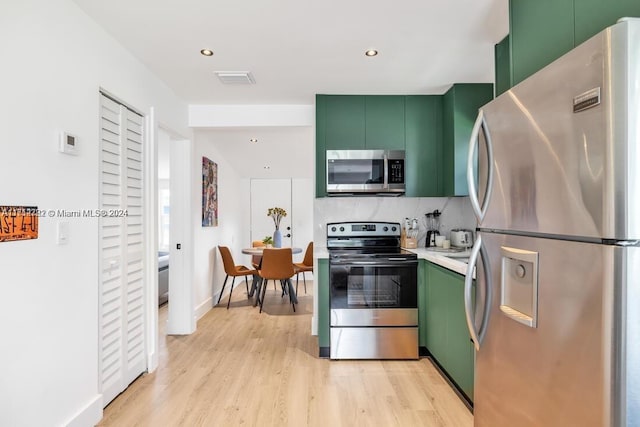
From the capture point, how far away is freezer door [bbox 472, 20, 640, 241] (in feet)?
2.83

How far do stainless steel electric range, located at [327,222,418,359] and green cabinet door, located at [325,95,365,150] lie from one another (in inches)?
43.4

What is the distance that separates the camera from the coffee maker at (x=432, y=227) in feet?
11.5

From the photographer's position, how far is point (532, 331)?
3.88 feet

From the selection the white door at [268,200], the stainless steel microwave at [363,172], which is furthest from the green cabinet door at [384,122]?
the white door at [268,200]

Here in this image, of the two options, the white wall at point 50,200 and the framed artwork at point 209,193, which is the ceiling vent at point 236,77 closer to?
the white wall at point 50,200

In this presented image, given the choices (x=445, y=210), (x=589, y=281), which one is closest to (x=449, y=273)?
(x=445, y=210)

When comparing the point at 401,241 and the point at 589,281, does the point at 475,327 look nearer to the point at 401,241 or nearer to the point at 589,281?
the point at 589,281

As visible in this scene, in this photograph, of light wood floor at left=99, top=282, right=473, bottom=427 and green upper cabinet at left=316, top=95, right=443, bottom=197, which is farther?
green upper cabinet at left=316, top=95, right=443, bottom=197

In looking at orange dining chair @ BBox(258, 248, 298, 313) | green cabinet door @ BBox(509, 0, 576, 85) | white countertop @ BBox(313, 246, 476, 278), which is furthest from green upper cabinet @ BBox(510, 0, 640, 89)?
orange dining chair @ BBox(258, 248, 298, 313)

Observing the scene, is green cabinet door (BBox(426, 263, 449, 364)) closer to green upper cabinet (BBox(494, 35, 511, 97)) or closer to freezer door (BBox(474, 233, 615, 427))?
freezer door (BBox(474, 233, 615, 427))

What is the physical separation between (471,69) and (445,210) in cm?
134

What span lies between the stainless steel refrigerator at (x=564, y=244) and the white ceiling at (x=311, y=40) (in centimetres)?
101

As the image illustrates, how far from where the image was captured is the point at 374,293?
9.81 ft

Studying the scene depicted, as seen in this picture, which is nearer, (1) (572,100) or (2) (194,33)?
(1) (572,100)
